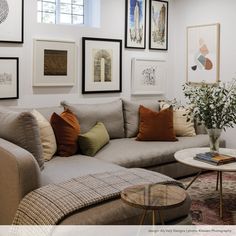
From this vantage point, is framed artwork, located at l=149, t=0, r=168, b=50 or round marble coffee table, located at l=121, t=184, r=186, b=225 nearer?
round marble coffee table, located at l=121, t=184, r=186, b=225

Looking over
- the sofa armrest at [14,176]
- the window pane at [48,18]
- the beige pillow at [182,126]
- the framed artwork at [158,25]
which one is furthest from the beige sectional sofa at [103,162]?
the window pane at [48,18]

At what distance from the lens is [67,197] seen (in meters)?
2.25

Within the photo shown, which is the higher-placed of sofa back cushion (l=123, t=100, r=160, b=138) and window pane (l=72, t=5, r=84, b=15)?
window pane (l=72, t=5, r=84, b=15)

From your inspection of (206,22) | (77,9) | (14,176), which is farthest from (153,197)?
(206,22)

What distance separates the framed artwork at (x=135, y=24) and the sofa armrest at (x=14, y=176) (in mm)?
2797

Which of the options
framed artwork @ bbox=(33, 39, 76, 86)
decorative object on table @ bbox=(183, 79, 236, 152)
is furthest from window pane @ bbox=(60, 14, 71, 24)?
decorative object on table @ bbox=(183, 79, 236, 152)

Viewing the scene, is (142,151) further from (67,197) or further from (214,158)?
(67,197)

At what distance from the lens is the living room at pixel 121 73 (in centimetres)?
372

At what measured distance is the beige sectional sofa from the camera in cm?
229

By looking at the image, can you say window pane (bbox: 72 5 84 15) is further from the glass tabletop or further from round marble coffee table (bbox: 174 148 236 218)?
the glass tabletop

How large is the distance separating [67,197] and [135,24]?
328 cm

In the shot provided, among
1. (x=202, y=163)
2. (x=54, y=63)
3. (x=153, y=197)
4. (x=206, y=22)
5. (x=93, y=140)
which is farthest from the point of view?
(x=206, y=22)

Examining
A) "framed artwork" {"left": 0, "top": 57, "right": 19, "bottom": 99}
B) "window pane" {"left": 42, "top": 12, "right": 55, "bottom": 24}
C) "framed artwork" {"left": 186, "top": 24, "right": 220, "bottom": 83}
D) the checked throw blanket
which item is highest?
"window pane" {"left": 42, "top": 12, "right": 55, "bottom": 24}

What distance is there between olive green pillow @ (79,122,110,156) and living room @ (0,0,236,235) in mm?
76
